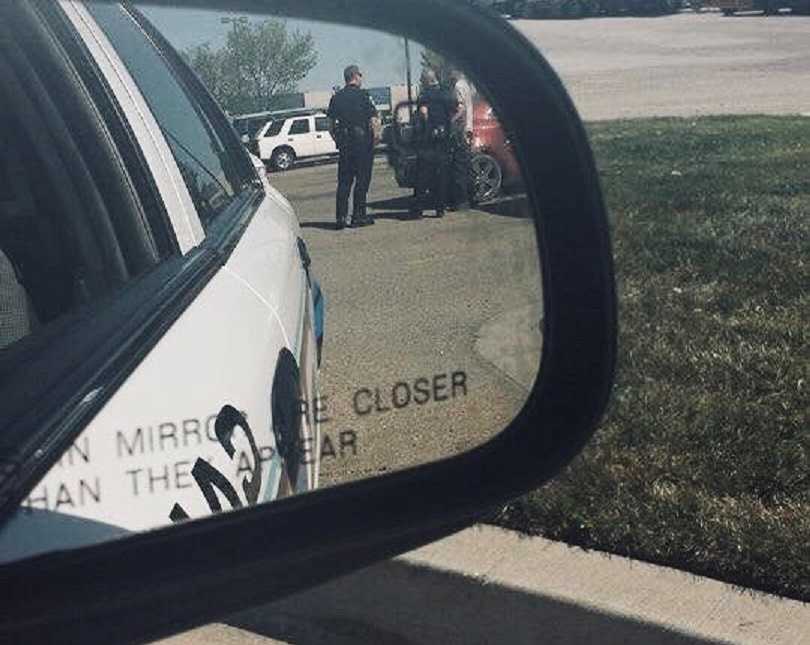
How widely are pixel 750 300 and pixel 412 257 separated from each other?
466 centimetres

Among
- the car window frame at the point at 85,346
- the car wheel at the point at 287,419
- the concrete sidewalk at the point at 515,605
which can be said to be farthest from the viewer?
the concrete sidewalk at the point at 515,605

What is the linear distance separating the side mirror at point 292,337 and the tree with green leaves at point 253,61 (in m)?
0.02

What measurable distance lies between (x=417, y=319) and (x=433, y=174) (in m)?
0.20

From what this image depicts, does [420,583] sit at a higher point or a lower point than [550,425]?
lower

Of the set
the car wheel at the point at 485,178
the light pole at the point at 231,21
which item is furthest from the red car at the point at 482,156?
the light pole at the point at 231,21

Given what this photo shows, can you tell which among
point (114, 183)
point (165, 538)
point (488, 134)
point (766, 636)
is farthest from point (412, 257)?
point (766, 636)

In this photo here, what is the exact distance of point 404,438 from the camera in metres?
1.71

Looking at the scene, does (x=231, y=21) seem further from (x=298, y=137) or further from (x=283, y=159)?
(x=283, y=159)

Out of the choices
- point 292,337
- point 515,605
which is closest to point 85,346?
point 292,337

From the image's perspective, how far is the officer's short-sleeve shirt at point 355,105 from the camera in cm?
163

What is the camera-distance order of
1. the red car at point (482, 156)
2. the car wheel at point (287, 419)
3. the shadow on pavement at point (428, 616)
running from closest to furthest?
1. the car wheel at point (287, 419)
2. the red car at point (482, 156)
3. the shadow on pavement at point (428, 616)

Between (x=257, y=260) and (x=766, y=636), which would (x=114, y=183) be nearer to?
(x=257, y=260)

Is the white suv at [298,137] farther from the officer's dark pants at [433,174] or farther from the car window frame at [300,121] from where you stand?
the officer's dark pants at [433,174]

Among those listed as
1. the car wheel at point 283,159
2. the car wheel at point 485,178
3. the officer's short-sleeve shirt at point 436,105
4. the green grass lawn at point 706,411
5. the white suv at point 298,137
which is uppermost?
the officer's short-sleeve shirt at point 436,105
